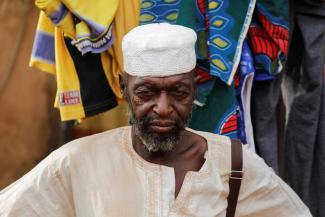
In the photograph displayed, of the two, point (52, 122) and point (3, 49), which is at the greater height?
point (3, 49)

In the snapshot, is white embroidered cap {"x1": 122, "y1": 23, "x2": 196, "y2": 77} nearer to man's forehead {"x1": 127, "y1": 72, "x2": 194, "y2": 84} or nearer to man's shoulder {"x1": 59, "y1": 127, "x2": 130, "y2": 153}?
man's forehead {"x1": 127, "y1": 72, "x2": 194, "y2": 84}

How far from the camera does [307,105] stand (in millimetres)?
3854

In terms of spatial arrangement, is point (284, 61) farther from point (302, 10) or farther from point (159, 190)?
point (159, 190)

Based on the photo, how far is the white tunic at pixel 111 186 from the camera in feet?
10.4

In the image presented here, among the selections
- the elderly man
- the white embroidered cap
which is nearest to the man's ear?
the elderly man

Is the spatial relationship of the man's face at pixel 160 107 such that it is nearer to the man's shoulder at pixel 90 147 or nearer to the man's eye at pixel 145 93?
the man's eye at pixel 145 93

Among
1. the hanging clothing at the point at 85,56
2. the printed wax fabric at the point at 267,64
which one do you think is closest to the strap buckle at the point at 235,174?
the printed wax fabric at the point at 267,64

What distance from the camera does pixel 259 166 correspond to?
337 cm

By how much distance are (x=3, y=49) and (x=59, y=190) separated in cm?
142

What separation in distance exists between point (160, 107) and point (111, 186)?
352mm

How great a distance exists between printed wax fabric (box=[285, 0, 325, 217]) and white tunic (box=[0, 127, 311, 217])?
0.67 meters

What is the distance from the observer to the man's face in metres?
3.13

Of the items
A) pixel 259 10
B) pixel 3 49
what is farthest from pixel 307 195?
pixel 3 49

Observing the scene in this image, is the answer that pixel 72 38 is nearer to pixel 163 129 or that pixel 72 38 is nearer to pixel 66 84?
pixel 66 84
